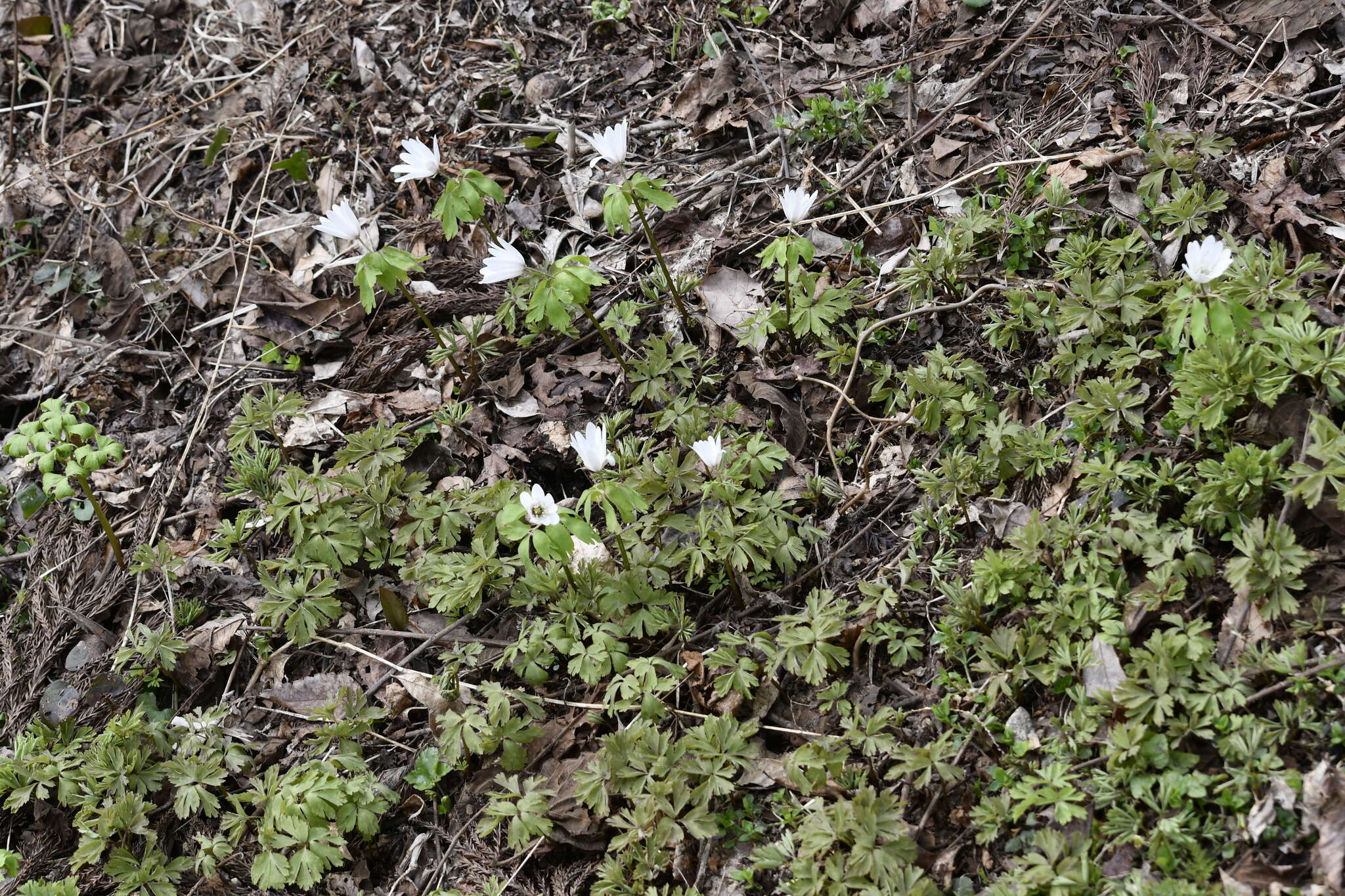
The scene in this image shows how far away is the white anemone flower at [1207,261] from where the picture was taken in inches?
102

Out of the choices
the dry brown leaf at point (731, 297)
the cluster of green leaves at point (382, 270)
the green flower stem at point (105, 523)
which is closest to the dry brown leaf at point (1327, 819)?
the dry brown leaf at point (731, 297)

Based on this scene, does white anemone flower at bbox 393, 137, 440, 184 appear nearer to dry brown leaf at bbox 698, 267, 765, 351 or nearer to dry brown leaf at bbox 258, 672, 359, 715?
dry brown leaf at bbox 698, 267, 765, 351

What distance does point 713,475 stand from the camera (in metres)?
3.05

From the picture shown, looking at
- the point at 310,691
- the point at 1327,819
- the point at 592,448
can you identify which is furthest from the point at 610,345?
the point at 1327,819

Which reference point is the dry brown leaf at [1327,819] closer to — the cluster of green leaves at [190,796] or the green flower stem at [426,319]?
the cluster of green leaves at [190,796]

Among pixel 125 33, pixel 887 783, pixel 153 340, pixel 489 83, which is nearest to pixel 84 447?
pixel 153 340

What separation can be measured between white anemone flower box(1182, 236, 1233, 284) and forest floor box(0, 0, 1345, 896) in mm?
19

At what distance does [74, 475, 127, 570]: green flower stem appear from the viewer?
140 inches

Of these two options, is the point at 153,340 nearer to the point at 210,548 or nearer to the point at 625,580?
the point at 210,548

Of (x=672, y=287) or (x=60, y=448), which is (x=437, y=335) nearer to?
(x=672, y=287)

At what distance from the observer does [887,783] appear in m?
2.60

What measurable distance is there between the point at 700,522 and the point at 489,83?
2.96m

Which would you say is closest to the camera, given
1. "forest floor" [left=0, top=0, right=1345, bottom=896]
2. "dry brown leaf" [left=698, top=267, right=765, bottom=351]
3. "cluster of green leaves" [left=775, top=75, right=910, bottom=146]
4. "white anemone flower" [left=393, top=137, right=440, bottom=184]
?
"forest floor" [left=0, top=0, right=1345, bottom=896]

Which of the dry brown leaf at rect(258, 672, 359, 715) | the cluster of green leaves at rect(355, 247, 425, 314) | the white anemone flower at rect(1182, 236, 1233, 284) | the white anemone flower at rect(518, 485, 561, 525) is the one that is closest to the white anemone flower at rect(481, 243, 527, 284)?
the cluster of green leaves at rect(355, 247, 425, 314)
